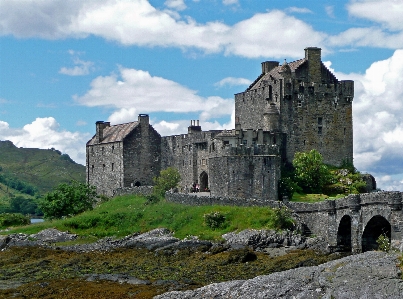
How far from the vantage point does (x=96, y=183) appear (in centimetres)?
8512

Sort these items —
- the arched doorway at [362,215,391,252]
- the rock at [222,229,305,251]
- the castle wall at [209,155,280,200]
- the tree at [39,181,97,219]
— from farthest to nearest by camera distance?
the tree at [39,181,97,219] → the castle wall at [209,155,280,200] → the rock at [222,229,305,251] → the arched doorway at [362,215,391,252]

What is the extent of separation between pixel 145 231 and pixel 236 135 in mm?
10976

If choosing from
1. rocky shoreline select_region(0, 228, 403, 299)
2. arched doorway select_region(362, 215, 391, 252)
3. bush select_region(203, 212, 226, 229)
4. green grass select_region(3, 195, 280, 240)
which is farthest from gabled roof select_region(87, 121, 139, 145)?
arched doorway select_region(362, 215, 391, 252)

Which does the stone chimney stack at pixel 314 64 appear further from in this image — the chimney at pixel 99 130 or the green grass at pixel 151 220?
the chimney at pixel 99 130

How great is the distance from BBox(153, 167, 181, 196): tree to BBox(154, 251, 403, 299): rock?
36307 millimetres

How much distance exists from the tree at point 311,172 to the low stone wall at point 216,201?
796 cm

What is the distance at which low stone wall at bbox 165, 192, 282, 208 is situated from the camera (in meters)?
59.1

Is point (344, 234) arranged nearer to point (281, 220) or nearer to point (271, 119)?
point (281, 220)

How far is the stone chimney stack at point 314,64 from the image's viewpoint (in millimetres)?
73000

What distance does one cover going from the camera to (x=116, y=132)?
84.2 m

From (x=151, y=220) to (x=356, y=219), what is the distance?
63.5 ft

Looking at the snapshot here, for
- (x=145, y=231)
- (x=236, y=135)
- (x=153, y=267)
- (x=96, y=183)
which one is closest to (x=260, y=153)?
(x=236, y=135)

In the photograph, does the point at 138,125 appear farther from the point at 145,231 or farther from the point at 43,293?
the point at 43,293

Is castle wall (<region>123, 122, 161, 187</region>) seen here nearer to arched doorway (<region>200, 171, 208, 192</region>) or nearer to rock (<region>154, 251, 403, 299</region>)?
arched doorway (<region>200, 171, 208, 192</region>)
